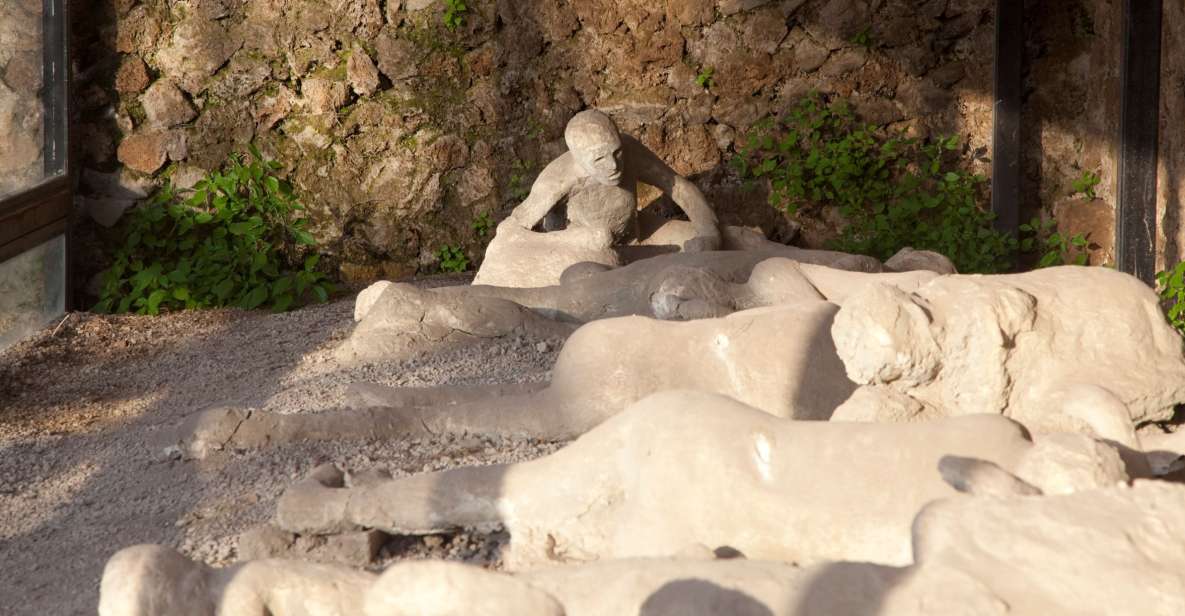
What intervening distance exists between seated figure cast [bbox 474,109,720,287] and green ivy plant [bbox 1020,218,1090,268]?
2.38 m

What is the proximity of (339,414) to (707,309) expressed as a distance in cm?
129

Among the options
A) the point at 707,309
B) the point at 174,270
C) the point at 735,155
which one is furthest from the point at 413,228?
the point at 707,309

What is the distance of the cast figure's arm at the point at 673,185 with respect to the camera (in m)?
5.52

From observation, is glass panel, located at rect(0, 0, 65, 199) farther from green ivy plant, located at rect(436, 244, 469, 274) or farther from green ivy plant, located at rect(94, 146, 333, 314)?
green ivy plant, located at rect(436, 244, 469, 274)

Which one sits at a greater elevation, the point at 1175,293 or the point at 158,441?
the point at 1175,293

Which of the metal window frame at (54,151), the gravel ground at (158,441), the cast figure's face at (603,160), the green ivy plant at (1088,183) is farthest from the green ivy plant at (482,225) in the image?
the green ivy plant at (1088,183)

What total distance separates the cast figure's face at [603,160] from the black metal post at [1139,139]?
2623 mm

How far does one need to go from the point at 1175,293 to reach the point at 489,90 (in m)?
3.79

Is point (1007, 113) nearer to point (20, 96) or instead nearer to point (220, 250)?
point (220, 250)

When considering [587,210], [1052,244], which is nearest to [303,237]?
[587,210]

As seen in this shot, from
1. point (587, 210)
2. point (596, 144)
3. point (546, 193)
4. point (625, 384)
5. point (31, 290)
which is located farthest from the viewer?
point (31, 290)

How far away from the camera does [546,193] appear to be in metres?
5.48

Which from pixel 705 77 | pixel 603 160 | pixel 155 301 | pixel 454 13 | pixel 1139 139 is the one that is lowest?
pixel 155 301

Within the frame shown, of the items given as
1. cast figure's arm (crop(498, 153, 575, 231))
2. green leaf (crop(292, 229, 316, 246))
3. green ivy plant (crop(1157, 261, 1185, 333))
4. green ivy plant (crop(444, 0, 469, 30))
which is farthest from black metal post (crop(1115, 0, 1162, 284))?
green leaf (crop(292, 229, 316, 246))
